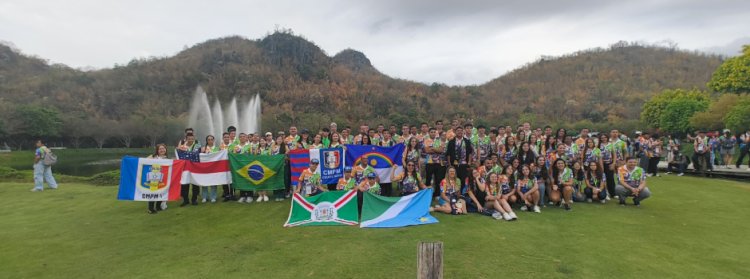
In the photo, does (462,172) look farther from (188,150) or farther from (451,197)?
(188,150)

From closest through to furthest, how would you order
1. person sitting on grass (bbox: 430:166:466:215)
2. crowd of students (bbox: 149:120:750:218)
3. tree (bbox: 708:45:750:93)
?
person sitting on grass (bbox: 430:166:466:215) < crowd of students (bbox: 149:120:750:218) < tree (bbox: 708:45:750:93)

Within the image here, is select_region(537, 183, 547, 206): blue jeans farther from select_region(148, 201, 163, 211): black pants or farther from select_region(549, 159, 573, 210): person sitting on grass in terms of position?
select_region(148, 201, 163, 211): black pants

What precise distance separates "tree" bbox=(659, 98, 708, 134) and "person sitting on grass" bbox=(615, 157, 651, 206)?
101 feet

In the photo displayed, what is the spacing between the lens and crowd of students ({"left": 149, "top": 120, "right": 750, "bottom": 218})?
739cm

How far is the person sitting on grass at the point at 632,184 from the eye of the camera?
26.0ft

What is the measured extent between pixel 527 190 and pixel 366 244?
3.90 meters

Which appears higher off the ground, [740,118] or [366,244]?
[740,118]

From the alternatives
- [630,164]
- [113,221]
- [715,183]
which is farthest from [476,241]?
[715,183]

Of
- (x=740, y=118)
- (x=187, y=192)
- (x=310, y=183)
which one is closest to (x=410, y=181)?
(x=310, y=183)

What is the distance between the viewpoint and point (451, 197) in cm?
723

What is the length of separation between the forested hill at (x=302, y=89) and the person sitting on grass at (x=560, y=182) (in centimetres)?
3688

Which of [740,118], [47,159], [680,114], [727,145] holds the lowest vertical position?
[47,159]

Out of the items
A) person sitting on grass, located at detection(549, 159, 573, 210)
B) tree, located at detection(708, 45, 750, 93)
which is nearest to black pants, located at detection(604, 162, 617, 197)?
person sitting on grass, located at detection(549, 159, 573, 210)

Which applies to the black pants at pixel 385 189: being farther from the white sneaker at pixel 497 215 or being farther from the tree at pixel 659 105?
the tree at pixel 659 105
